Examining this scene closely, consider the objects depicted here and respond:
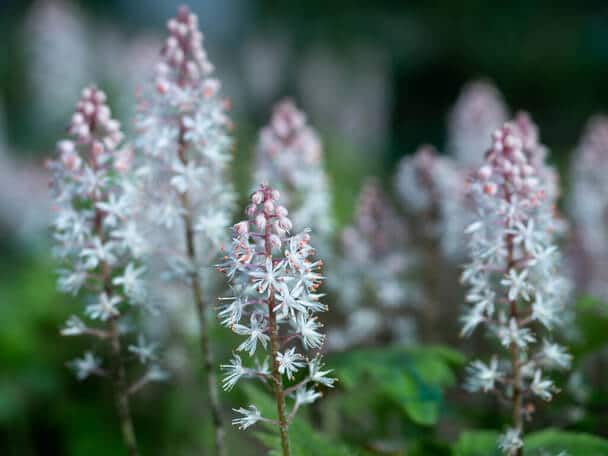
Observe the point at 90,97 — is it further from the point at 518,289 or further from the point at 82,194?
the point at 518,289

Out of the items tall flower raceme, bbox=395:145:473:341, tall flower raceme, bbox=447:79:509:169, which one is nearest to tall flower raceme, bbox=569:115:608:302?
tall flower raceme, bbox=447:79:509:169

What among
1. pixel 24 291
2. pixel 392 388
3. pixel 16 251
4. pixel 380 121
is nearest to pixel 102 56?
pixel 380 121

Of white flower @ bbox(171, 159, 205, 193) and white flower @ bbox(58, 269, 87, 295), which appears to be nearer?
white flower @ bbox(58, 269, 87, 295)

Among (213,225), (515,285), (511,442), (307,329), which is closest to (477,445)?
(511,442)

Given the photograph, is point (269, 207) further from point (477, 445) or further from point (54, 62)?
point (54, 62)

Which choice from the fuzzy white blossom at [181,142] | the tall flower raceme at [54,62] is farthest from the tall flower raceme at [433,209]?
the tall flower raceme at [54,62]

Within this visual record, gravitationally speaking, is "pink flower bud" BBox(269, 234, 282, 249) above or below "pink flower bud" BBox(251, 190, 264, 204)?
below

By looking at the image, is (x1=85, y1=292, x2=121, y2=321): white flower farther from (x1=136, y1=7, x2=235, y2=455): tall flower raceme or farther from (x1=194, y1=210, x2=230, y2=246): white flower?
(x1=194, y1=210, x2=230, y2=246): white flower
